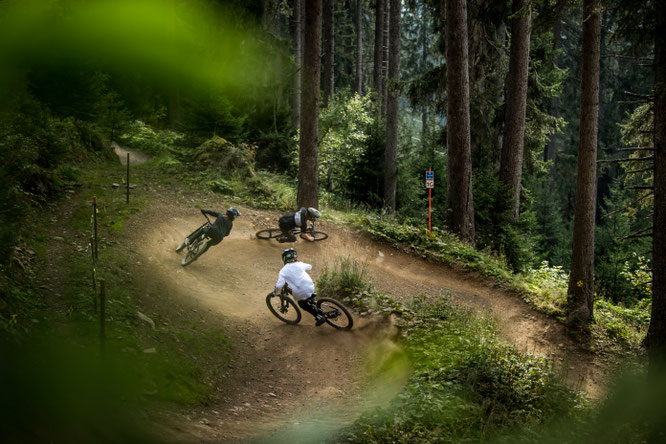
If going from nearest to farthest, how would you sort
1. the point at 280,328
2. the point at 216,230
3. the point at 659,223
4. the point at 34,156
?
the point at 34,156, the point at 659,223, the point at 280,328, the point at 216,230

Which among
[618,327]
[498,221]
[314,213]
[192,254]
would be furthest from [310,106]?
[618,327]

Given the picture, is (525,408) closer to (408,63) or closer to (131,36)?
(131,36)

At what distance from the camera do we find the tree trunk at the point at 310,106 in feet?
52.5

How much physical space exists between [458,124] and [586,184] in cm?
530

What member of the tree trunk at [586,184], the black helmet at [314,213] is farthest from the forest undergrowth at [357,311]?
the black helmet at [314,213]

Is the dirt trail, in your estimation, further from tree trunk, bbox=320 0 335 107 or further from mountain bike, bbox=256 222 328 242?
tree trunk, bbox=320 0 335 107

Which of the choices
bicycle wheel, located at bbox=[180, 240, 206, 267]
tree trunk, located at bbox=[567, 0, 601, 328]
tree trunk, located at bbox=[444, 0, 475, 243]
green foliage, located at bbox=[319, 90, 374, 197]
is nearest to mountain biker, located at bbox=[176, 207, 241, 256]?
bicycle wheel, located at bbox=[180, 240, 206, 267]

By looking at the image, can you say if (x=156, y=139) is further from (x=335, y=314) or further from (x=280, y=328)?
(x=335, y=314)

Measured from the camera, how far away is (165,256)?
39.5 feet

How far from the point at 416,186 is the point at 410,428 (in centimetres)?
1979

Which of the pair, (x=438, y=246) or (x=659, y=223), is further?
(x=438, y=246)

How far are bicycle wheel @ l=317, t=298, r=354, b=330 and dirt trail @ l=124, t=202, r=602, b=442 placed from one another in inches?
8.7

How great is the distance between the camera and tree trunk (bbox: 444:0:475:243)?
15.3m

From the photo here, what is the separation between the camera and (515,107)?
18359mm
